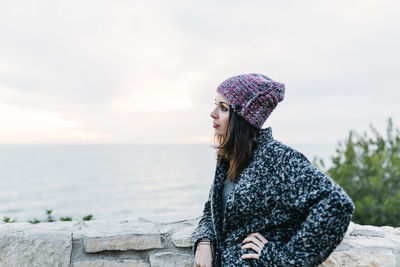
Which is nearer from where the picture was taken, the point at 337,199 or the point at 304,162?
the point at 337,199

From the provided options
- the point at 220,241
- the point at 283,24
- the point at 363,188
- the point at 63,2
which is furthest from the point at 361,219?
the point at 63,2

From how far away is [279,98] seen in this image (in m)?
1.69

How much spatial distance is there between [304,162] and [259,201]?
263 mm

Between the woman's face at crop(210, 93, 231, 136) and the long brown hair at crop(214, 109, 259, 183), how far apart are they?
0.02 metres

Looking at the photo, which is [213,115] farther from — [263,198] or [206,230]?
[206,230]

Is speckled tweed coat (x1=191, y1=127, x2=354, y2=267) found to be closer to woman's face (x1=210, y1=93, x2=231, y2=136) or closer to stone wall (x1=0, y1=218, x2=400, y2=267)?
woman's face (x1=210, y1=93, x2=231, y2=136)

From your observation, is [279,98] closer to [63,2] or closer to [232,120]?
[232,120]

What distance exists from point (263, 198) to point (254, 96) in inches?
17.6

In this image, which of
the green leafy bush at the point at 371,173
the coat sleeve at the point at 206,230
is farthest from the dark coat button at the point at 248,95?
the green leafy bush at the point at 371,173

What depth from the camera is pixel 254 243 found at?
1608 mm

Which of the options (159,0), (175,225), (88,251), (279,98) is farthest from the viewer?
(159,0)

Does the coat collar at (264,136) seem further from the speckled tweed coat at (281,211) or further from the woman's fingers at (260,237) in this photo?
the woman's fingers at (260,237)

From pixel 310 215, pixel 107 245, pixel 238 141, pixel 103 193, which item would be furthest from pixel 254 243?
pixel 103 193

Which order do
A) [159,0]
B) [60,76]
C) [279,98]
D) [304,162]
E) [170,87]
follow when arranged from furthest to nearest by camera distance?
[60,76] → [170,87] → [159,0] → [279,98] → [304,162]
